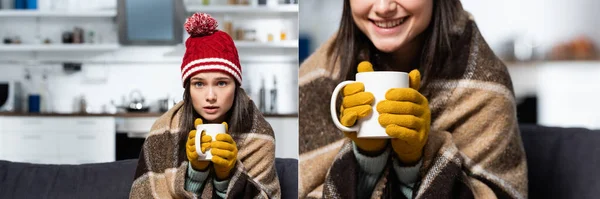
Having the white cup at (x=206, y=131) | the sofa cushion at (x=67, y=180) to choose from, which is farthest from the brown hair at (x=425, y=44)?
the sofa cushion at (x=67, y=180)

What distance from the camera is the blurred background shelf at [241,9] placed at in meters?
1.25

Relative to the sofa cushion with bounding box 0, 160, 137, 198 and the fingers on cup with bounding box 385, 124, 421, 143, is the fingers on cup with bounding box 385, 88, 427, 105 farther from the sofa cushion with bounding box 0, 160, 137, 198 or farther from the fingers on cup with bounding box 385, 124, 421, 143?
the sofa cushion with bounding box 0, 160, 137, 198

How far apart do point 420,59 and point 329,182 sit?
211 mm

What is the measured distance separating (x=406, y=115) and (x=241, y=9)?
813mm

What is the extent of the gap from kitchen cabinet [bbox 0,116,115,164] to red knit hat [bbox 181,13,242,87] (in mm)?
717

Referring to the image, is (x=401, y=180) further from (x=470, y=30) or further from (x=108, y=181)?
(x=108, y=181)

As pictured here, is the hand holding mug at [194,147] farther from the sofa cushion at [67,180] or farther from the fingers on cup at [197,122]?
the sofa cushion at [67,180]

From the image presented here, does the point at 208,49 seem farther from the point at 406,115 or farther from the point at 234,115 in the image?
the point at 406,115

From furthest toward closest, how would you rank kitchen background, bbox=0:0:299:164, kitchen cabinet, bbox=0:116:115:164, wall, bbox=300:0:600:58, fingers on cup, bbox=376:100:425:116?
kitchen cabinet, bbox=0:116:115:164 → kitchen background, bbox=0:0:299:164 → wall, bbox=300:0:600:58 → fingers on cup, bbox=376:100:425:116

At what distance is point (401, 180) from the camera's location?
0.84 metres

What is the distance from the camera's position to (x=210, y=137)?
1021 millimetres

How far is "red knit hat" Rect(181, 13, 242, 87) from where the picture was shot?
3.32ft

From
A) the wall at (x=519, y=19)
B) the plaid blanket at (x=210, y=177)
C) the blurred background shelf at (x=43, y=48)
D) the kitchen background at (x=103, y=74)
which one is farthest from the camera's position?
the blurred background shelf at (x=43, y=48)

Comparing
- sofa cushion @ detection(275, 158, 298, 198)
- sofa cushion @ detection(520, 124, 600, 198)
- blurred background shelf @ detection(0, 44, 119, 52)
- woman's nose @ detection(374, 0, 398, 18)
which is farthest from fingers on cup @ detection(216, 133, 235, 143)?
blurred background shelf @ detection(0, 44, 119, 52)
